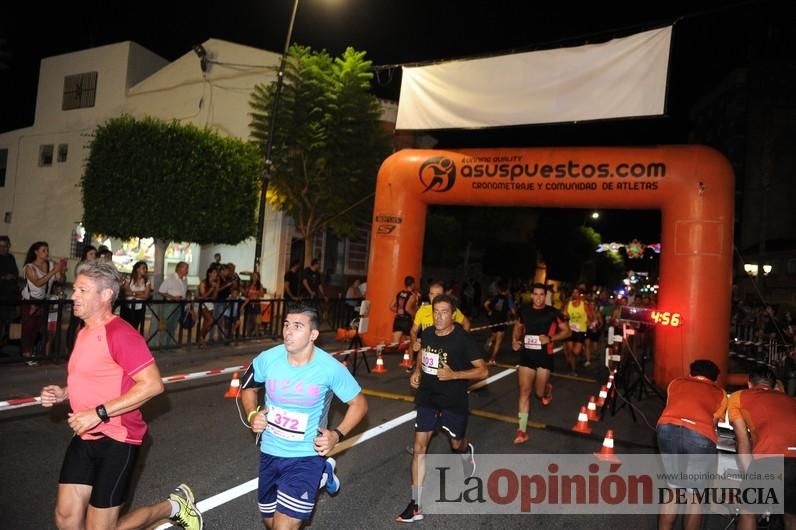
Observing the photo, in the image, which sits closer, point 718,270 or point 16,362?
point 16,362

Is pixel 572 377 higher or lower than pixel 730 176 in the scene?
lower

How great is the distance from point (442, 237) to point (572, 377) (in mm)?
21417

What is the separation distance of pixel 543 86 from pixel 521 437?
808cm

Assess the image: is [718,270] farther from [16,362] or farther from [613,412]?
[16,362]

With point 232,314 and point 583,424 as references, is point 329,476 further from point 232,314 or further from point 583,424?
point 232,314

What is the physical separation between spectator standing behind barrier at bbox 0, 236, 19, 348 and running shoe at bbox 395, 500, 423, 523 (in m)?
7.50

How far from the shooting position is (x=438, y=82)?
531 inches

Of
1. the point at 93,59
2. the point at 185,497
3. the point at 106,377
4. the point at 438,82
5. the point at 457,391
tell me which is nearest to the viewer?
the point at 106,377

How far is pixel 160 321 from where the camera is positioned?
1119cm

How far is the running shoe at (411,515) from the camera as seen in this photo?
15.0 ft

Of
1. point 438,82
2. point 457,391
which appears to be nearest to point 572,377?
point 438,82

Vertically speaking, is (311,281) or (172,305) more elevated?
(311,281)

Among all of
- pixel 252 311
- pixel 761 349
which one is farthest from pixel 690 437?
pixel 761 349

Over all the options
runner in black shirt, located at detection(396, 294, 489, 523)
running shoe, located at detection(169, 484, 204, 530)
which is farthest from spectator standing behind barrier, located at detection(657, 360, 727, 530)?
running shoe, located at detection(169, 484, 204, 530)
